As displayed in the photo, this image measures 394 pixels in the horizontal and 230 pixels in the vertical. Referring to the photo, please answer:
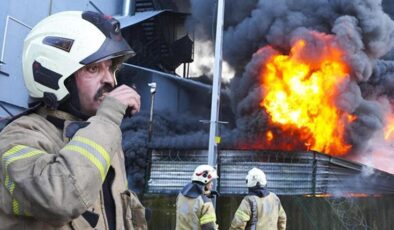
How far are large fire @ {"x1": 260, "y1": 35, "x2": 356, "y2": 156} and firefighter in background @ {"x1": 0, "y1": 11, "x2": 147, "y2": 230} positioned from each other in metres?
15.1

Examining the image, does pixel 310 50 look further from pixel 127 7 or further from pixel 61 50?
pixel 61 50

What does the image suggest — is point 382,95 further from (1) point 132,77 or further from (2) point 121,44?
(2) point 121,44

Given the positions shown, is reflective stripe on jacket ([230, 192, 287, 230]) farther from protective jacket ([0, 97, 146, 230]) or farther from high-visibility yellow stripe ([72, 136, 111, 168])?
high-visibility yellow stripe ([72, 136, 111, 168])

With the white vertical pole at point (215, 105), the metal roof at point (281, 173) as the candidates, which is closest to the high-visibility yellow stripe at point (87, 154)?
the white vertical pole at point (215, 105)

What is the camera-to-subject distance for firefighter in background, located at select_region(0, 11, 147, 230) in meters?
1.25

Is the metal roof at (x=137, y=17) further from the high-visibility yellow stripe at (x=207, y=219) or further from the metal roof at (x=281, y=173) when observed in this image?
the high-visibility yellow stripe at (x=207, y=219)

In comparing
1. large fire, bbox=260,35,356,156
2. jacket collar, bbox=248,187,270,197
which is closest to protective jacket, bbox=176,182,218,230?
jacket collar, bbox=248,187,270,197

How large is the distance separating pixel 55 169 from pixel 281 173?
10.2 metres

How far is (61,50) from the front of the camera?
160cm

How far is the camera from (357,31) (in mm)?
17203

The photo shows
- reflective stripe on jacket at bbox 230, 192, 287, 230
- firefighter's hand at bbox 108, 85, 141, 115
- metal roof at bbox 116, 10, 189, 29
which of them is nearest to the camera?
firefighter's hand at bbox 108, 85, 141, 115

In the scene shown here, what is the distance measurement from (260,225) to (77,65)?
4.96 m

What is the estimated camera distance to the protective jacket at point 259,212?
5957 millimetres

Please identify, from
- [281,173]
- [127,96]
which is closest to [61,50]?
[127,96]
